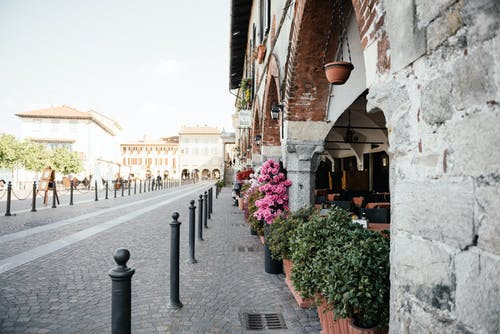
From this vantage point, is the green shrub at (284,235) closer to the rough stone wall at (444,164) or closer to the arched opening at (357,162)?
the rough stone wall at (444,164)

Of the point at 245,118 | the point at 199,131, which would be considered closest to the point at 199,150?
the point at 199,131

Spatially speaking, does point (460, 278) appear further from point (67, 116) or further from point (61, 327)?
point (67, 116)

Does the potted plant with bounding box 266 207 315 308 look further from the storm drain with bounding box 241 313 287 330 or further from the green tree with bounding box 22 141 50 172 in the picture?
the green tree with bounding box 22 141 50 172

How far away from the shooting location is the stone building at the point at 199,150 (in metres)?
73.0

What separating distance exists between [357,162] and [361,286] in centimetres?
1558

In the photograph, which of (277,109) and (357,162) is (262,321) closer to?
(277,109)

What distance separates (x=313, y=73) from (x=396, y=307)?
14.9ft

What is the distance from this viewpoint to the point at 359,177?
1592 centimetres

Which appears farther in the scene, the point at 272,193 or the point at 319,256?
the point at 272,193

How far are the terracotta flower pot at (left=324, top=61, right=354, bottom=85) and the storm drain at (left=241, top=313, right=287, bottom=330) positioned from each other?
282 centimetres

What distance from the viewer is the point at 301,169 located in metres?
6.26

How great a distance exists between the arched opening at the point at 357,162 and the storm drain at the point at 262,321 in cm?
479

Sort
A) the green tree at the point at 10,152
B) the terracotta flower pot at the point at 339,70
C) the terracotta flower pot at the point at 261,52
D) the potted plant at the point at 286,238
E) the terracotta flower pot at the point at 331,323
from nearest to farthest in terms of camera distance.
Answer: the terracotta flower pot at the point at 331,323 < the terracotta flower pot at the point at 339,70 < the potted plant at the point at 286,238 < the terracotta flower pot at the point at 261,52 < the green tree at the point at 10,152

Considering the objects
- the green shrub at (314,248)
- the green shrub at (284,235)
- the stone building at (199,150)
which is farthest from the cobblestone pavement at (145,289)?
the stone building at (199,150)
